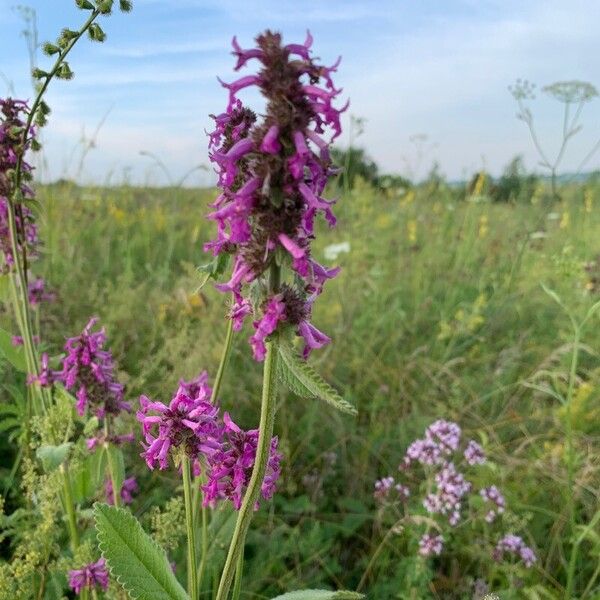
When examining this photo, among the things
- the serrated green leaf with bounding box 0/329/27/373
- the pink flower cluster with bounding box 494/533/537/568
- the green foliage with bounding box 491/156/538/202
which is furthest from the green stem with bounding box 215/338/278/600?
the green foliage with bounding box 491/156/538/202

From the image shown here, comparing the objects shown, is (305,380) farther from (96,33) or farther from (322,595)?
(96,33)

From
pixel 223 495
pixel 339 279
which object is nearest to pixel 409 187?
pixel 339 279

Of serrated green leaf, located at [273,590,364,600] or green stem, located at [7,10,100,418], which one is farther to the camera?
green stem, located at [7,10,100,418]

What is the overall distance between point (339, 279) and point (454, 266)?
155cm

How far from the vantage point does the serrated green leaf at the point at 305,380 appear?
1.18 metres

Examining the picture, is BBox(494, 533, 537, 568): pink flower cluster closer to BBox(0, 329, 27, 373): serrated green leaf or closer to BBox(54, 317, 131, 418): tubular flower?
BBox(54, 317, 131, 418): tubular flower

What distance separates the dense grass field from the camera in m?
2.75

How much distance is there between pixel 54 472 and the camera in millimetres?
2098

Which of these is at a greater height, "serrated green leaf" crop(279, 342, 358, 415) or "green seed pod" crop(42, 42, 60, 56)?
"green seed pod" crop(42, 42, 60, 56)

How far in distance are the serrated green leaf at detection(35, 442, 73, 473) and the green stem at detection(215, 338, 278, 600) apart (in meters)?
0.80

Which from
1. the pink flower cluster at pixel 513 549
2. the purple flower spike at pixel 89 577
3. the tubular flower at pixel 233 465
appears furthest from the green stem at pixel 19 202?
the pink flower cluster at pixel 513 549

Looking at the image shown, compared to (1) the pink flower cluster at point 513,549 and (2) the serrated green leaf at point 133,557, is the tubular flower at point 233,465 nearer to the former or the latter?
(2) the serrated green leaf at point 133,557

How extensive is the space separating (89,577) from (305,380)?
1238 mm

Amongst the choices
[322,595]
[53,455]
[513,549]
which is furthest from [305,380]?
[513,549]
